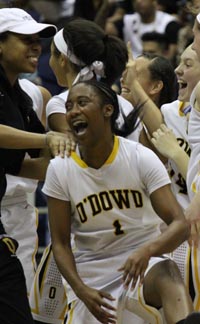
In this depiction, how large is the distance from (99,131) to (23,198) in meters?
1.43

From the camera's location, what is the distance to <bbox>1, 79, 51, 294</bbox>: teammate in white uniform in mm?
6938

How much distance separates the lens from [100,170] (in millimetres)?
5789

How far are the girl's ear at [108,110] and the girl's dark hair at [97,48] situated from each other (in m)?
0.58

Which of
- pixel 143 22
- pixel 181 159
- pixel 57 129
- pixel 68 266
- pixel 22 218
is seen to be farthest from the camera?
pixel 143 22

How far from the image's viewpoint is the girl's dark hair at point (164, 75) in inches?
279

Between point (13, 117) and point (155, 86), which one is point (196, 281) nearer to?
point (13, 117)

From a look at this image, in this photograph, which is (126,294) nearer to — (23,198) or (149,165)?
(149,165)

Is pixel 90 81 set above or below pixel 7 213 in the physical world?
above

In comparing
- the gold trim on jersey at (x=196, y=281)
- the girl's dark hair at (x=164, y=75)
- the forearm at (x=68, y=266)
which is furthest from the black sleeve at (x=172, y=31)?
the forearm at (x=68, y=266)

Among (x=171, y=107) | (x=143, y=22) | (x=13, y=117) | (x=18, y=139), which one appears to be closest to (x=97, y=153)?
(x=18, y=139)

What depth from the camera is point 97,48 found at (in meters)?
6.40

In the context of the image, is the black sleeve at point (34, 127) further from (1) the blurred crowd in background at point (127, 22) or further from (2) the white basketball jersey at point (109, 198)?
(1) the blurred crowd in background at point (127, 22)

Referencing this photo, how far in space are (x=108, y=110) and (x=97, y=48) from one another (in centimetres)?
70

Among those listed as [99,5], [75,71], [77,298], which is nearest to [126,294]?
[77,298]
